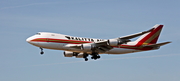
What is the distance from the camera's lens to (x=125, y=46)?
65750 mm

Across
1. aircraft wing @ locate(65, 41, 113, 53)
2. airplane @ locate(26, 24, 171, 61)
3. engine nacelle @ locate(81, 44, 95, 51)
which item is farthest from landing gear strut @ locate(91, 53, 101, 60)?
engine nacelle @ locate(81, 44, 95, 51)

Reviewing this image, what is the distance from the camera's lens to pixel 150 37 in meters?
68.8

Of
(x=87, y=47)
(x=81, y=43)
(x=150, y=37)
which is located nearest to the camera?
(x=87, y=47)

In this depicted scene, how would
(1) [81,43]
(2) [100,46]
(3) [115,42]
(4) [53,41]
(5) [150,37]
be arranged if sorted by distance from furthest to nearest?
(5) [150,37] → (1) [81,43] → (2) [100,46] → (4) [53,41] → (3) [115,42]

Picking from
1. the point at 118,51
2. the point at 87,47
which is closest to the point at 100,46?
the point at 87,47

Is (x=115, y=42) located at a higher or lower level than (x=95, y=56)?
higher

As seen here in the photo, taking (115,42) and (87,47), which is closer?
(115,42)

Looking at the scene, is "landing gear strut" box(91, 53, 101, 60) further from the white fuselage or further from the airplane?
the white fuselage

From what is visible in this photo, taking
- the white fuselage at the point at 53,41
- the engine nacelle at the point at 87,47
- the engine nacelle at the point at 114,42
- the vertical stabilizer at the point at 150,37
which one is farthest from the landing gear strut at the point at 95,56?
the vertical stabilizer at the point at 150,37

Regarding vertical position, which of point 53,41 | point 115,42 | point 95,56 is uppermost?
point 53,41

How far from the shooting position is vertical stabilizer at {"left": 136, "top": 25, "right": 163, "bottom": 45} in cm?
6812

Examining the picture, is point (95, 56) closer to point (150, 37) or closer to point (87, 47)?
point (87, 47)

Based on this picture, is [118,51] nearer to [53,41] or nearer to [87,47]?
[87,47]

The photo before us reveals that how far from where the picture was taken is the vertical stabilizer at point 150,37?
224 ft
